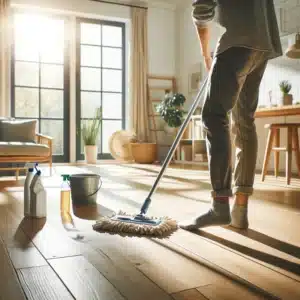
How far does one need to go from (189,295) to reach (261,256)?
40 centimetres

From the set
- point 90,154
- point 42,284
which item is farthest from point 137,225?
point 90,154

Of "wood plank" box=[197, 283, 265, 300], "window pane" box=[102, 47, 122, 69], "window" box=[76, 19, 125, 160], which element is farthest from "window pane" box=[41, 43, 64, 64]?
"wood plank" box=[197, 283, 265, 300]

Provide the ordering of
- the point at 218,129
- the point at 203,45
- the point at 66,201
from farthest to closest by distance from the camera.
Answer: the point at 66,201, the point at 203,45, the point at 218,129

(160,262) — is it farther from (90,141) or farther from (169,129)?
(169,129)

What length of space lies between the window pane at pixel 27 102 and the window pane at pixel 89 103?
0.76 metres

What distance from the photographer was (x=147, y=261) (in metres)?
1.11

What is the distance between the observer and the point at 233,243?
1314 mm

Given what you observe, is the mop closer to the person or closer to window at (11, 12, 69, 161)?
the person

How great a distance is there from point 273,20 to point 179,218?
937mm

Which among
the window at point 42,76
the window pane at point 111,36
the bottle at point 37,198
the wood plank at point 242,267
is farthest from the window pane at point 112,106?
the wood plank at point 242,267

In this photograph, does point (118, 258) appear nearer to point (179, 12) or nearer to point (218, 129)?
point (218, 129)

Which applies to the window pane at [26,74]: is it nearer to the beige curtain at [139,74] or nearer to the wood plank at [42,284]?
the beige curtain at [139,74]

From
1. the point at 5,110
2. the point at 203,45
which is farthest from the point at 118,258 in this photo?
the point at 5,110

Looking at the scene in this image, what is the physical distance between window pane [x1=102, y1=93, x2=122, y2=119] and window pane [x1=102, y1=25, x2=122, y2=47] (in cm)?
90
